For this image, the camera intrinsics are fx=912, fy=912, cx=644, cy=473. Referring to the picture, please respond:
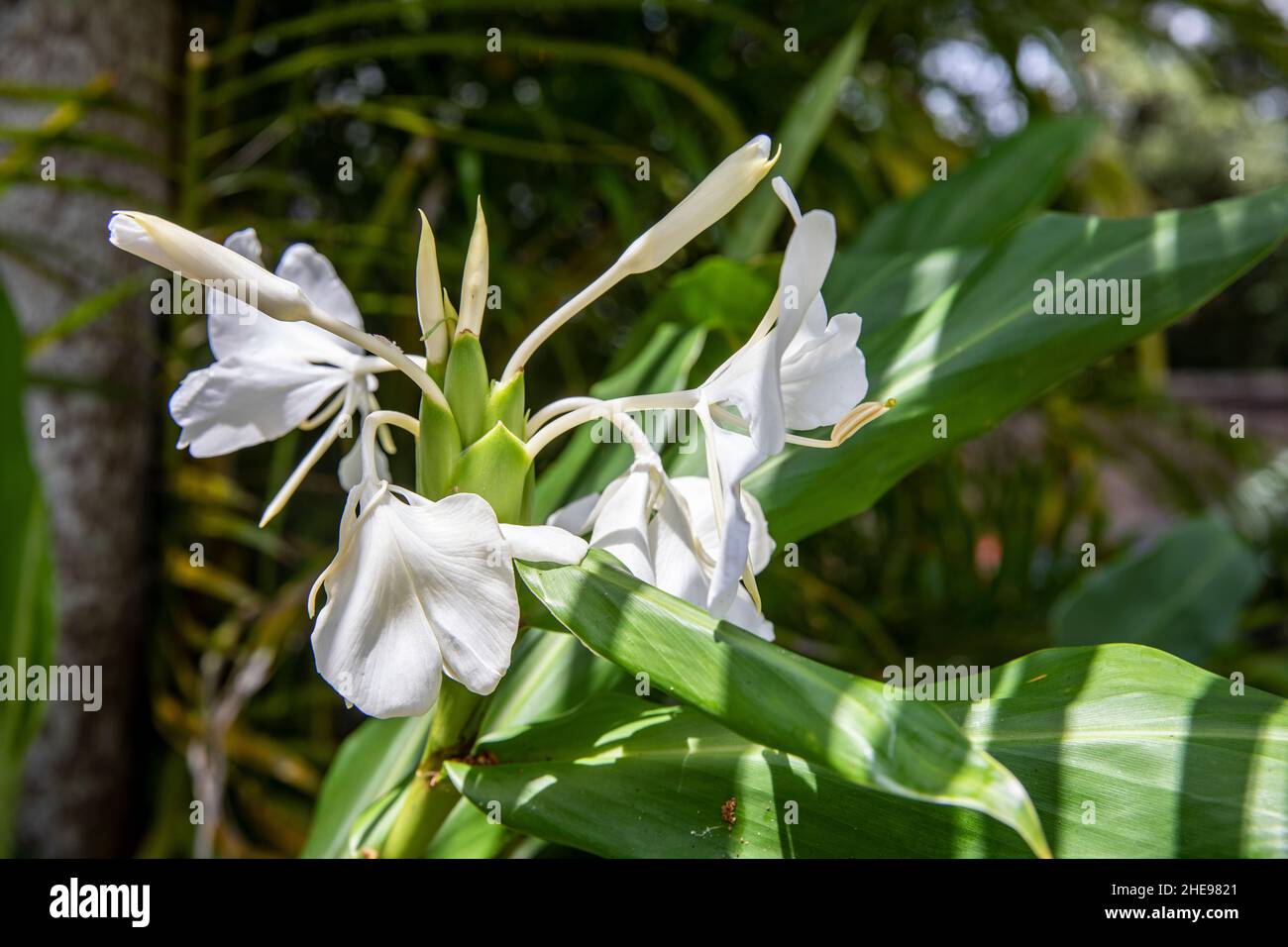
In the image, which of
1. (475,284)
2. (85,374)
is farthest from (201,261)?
(85,374)

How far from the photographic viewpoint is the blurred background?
2.83 ft

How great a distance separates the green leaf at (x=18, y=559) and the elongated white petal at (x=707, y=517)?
48 cm

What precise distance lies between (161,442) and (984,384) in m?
0.91

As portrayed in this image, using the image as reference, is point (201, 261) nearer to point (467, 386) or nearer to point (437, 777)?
point (467, 386)

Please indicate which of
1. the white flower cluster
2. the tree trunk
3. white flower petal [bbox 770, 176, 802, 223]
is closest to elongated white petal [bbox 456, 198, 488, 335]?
the white flower cluster

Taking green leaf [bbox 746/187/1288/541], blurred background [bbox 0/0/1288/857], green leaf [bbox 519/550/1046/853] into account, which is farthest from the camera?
blurred background [bbox 0/0/1288/857]

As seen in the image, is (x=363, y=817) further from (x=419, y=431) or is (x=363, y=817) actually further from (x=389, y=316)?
(x=389, y=316)

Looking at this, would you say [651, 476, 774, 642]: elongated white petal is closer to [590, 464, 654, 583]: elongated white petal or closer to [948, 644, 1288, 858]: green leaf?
[590, 464, 654, 583]: elongated white petal

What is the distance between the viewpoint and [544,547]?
11.3 inches

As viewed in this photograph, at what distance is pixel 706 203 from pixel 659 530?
112mm

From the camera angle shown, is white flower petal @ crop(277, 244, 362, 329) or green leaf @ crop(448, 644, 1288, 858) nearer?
green leaf @ crop(448, 644, 1288, 858)

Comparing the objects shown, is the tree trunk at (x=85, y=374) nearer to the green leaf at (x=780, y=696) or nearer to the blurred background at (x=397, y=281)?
the blurred background at (x=397, y=281)

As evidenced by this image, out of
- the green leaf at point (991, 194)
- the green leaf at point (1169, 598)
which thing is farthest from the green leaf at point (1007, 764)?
the green leaf at point (1169, 598)

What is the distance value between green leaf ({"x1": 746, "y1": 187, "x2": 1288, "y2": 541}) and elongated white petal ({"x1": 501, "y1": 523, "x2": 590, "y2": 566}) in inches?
7.2
